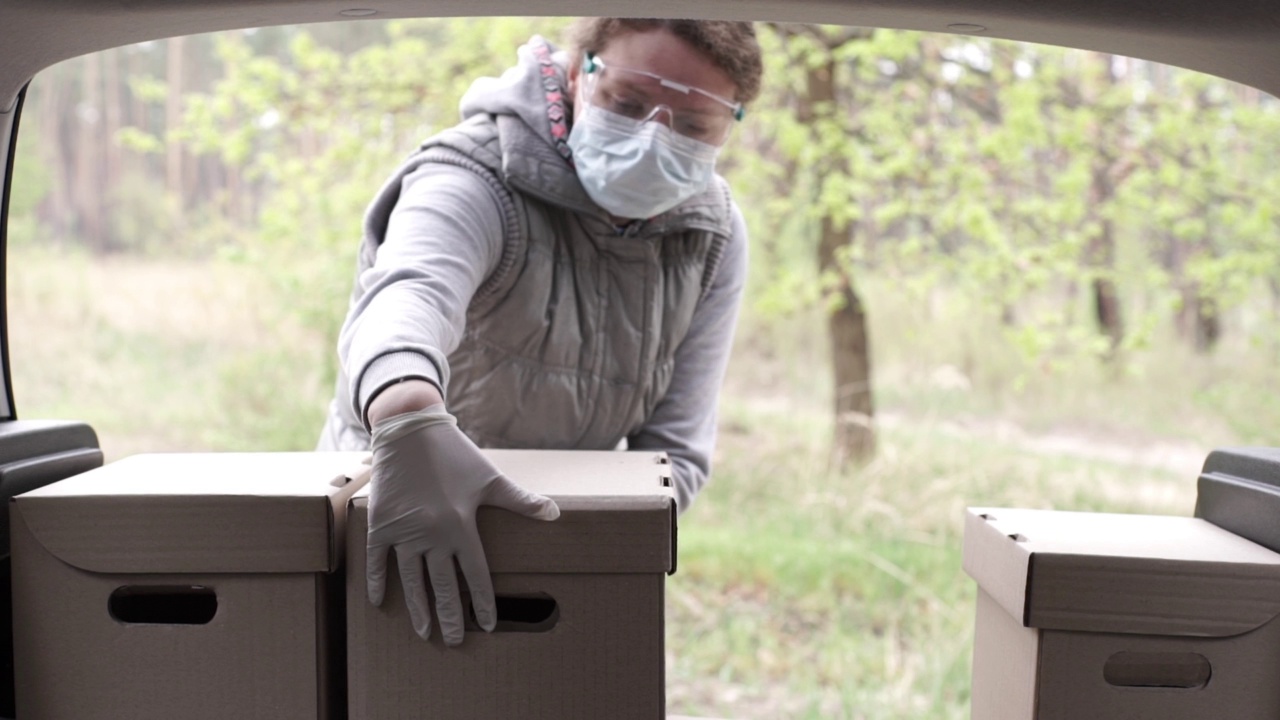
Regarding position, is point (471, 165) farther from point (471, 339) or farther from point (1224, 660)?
point (1224, 660)

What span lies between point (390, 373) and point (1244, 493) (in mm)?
1019

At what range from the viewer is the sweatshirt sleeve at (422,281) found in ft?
3.86

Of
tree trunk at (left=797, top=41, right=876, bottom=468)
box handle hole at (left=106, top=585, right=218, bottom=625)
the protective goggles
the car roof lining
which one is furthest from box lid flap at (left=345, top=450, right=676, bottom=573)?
tree trunk at (left=797, top=41, right=876, bottom=468)

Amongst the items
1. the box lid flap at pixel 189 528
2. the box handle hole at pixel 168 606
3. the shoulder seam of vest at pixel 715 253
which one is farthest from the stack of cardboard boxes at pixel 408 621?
the shoulder seam of vest at pixel 715 253

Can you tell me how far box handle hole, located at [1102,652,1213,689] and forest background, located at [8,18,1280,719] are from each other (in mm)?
2116

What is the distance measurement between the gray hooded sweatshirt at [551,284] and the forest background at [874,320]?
1859 mm

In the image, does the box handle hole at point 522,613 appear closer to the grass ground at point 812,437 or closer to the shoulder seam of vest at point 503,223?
the shoulder seam of vest at point 503,223

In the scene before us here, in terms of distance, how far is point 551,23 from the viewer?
14.9 ft

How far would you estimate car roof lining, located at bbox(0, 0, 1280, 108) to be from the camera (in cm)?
107

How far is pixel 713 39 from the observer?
5.26 feet

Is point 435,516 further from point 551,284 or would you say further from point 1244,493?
point 1244,493

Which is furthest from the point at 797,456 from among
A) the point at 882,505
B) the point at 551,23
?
the point at 551,23

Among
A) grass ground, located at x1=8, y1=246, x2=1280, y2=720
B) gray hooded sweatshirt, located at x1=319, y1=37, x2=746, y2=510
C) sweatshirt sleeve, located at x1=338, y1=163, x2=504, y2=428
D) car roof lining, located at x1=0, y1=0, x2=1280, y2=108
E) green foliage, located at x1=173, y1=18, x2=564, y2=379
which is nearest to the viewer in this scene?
car roof lining, located at x1=0, y1=0, x2=1280, y2=108

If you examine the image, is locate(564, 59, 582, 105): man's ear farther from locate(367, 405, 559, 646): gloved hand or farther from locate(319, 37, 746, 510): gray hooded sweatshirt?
locate(367, 405, 559, 646): gloved hand
